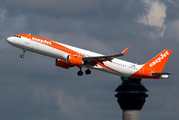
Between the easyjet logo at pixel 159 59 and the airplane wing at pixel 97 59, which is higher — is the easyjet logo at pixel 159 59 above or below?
above

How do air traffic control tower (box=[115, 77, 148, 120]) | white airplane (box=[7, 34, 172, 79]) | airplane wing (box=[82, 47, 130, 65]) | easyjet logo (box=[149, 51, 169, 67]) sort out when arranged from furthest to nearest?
air traffic control tower (box=[115, 77, 148, 120]), easyjet logo (box=[149, 51, 169, 67]), airplane wing (box=[82, 47, 130, 65]), white airplane (box=[7, 34, 172, 79])

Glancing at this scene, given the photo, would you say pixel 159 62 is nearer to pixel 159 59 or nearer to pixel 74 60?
pixel 159 59

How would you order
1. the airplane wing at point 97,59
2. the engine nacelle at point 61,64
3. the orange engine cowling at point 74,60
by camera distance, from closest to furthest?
the orange engine cowling at point 74,60 < the airplane wing at point 97,59 < the engine nacelle at point 61,64

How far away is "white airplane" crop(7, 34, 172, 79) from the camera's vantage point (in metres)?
72.2

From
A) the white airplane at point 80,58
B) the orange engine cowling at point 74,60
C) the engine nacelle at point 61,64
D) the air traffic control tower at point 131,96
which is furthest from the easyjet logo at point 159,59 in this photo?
the air traffic control tower at point 131,96

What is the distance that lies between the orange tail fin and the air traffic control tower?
6876 cm

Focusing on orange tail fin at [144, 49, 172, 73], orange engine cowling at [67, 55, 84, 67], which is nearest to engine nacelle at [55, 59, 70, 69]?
orange engine cowling at [67, 55, 84, 67]

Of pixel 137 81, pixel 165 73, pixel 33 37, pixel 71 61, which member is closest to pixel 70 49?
pixel 71 61

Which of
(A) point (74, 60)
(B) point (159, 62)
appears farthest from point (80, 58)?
(B) point (159, 62)

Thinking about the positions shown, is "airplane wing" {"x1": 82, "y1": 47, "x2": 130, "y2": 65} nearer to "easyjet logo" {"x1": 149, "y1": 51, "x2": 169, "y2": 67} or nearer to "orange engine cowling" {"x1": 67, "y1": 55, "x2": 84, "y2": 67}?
"orange engine cowling" {"x1": 67, "y1": 55, "x2": 84, "y2": 67}

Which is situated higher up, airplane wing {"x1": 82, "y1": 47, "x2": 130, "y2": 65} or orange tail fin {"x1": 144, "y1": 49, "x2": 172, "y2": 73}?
orange tail fin {"x1": 144, "y1": 49, "x2": 172, "y2": 73}

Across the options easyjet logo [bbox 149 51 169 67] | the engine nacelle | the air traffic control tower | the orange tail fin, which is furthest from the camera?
the air traffic control tower

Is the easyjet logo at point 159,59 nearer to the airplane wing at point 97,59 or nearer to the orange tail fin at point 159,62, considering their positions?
the orange tail fin at point 159,62

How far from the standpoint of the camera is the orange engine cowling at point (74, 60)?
7307 cm
